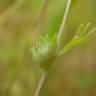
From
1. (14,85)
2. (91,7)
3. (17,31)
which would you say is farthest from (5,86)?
(91,7)

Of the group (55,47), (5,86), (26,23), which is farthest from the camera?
(26,23)

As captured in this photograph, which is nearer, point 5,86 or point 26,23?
point 5,86

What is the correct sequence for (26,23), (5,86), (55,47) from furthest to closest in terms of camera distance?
1. (26,23)
2. (5,86)
3. (55,47)

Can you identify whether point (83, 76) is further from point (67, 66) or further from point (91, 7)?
point (91, 7)

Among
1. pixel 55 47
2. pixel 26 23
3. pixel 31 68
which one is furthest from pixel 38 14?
pixel 55 47

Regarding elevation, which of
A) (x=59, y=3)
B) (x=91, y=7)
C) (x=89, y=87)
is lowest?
(x=89, y=87)

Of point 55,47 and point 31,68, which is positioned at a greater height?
point 55,47
